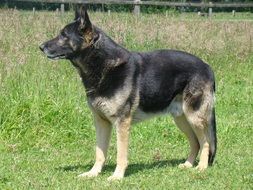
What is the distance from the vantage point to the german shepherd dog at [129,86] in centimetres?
563

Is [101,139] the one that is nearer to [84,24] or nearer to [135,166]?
[135,166]

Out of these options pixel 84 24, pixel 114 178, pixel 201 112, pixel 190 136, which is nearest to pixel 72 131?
pixel 190 136

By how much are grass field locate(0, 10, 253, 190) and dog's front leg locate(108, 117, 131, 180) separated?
105 mm

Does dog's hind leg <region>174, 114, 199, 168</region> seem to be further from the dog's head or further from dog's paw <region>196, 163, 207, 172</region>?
the dog's head

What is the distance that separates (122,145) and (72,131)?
170 cm

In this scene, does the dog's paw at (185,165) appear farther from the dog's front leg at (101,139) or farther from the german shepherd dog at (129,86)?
the dog's front leg at (101,139)

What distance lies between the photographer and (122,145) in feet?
18.7

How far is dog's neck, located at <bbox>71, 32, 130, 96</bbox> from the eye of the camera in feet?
18.6

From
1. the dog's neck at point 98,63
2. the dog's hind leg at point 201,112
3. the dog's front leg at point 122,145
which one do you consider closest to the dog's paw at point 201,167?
the dog's hind leg at point 201,112

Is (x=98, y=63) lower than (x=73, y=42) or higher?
lower

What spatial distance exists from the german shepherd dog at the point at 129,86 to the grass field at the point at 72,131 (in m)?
0.34

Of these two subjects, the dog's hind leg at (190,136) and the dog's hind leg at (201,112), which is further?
the dog's hind leg at (190,136)

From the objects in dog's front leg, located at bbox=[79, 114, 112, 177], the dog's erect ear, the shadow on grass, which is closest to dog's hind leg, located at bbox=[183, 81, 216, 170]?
the shadow on grass

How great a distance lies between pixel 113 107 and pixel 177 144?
1.98m
